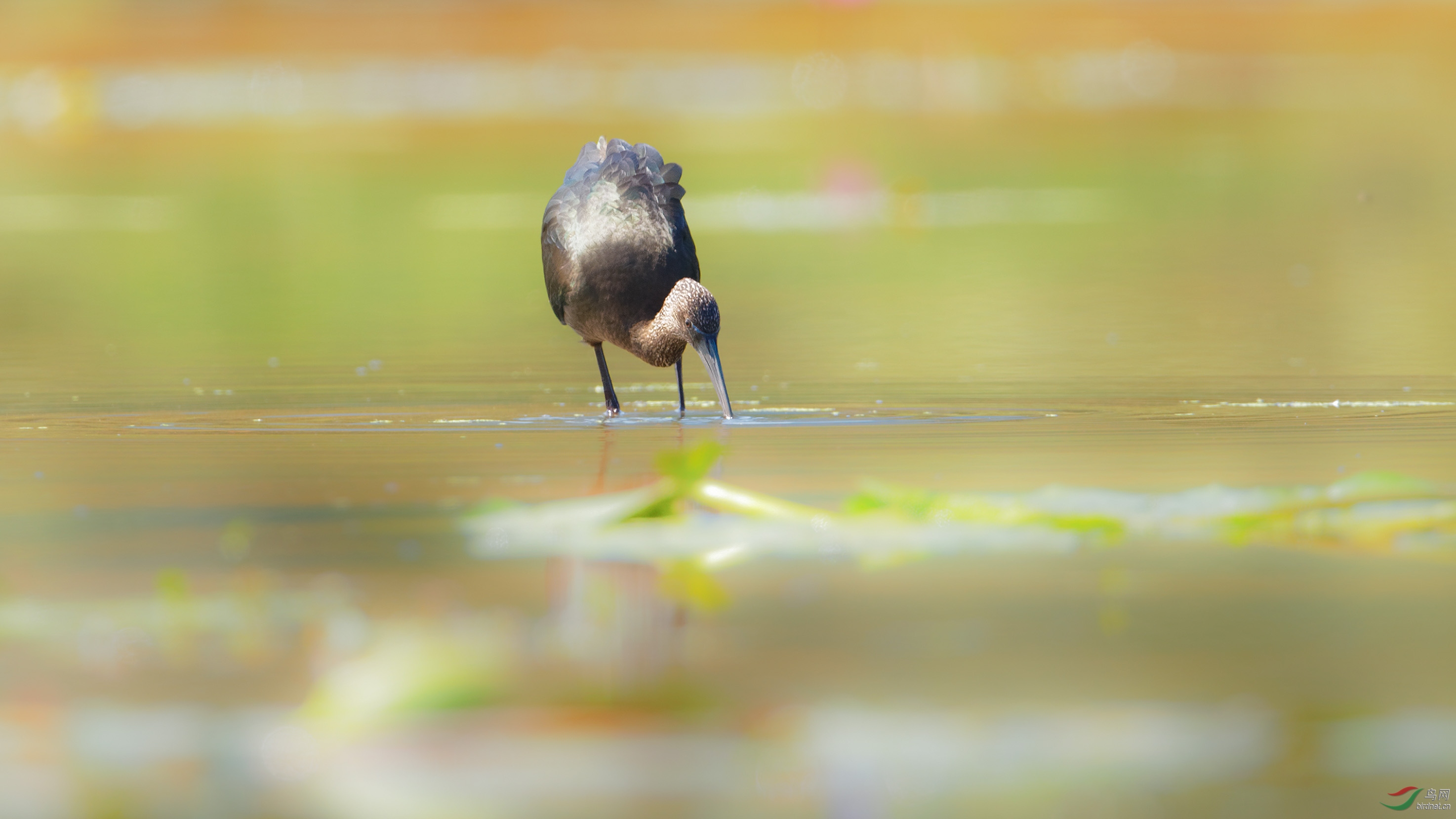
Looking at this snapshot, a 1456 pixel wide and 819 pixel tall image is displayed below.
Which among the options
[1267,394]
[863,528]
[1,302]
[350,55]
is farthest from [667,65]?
[863,528]

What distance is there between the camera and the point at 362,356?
10.1 m

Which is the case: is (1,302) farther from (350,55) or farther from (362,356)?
(350,55)

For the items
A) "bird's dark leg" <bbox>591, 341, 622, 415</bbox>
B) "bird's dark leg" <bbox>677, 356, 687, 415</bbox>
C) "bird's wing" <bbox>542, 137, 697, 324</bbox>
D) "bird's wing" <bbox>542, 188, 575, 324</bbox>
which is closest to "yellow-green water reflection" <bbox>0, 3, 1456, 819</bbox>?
"bird's dark leg" <bbox>591, 341, 622, 415</bbox>

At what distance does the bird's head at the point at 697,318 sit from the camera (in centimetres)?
827

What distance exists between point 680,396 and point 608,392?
0.26m

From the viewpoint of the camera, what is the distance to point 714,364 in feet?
26.7

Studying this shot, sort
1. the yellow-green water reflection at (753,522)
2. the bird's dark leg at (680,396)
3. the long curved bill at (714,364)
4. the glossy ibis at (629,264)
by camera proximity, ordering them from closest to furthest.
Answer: the yellow-green water reflection at (753,522) → the long curved bill at (714,364) → the bird's dark leg at (680,396) → the glossy ibis at (629,264)

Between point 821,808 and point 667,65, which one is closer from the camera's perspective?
point 821,808

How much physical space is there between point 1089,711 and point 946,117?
2997 centimetres

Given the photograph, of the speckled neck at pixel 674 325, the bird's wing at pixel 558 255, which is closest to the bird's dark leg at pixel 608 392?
the speckled neck at pixel 674 325

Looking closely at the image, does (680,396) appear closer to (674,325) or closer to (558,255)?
(674,325)

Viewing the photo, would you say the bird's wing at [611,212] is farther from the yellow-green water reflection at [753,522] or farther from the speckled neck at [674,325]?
the yellow-green water reflection at [753,522]

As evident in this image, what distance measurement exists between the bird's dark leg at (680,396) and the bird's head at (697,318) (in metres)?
0.12

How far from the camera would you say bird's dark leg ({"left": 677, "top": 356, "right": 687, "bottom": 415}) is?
27.5 ft
